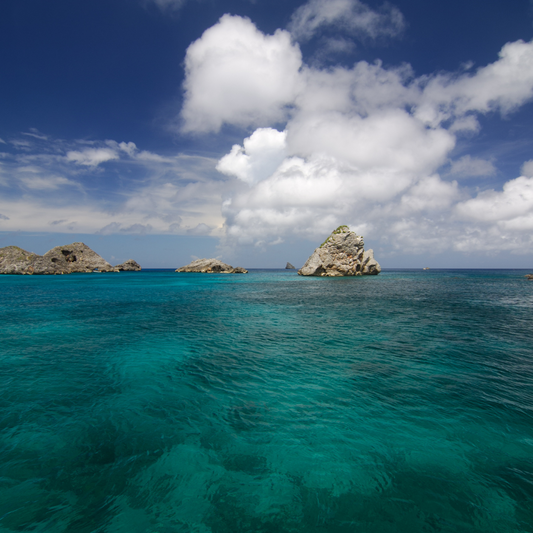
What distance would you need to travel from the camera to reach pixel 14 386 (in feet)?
39.3

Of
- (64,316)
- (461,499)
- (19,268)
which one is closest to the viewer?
(461,499)

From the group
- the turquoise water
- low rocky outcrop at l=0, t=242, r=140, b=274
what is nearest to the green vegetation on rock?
the turquoise water

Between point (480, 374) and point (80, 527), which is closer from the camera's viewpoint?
point (80, 527)

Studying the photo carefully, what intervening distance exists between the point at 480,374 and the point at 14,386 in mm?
22638

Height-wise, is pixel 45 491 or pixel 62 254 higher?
pixel 62 254

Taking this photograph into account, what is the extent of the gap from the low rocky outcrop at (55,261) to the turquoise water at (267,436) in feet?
445

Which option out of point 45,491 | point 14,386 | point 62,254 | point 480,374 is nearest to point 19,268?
point 62,254

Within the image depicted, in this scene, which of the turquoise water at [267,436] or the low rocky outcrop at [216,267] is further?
the low rocky outcrop at [216,267]

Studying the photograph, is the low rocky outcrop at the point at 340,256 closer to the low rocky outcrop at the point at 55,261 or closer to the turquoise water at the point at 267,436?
the turquoise water at the point at 267,436

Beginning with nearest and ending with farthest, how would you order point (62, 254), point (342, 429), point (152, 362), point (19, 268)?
point (342, 429) → point (152, 362) → point (19, 268) → point (62, 254)

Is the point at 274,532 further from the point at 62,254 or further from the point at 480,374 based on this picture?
the point at 62,254

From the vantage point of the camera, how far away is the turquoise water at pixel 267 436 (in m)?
5.93

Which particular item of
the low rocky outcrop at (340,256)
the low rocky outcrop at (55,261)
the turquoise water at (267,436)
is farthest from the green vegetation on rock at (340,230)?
the low rocky outcrop at (55,261)

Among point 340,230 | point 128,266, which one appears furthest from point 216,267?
point 340,230
